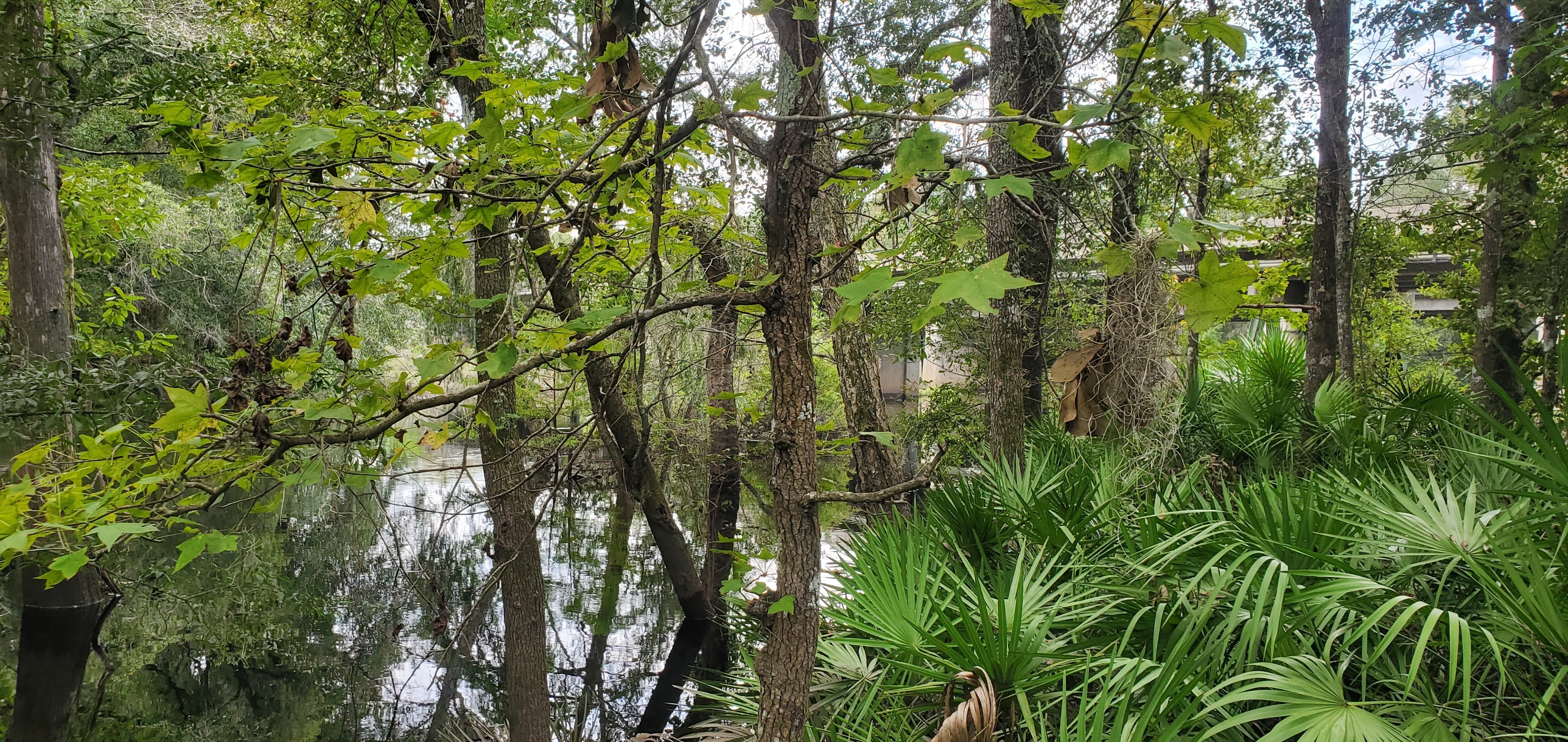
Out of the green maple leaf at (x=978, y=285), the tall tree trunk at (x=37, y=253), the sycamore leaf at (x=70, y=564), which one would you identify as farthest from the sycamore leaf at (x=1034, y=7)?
the tall tree trunk at (x=37, y=253)

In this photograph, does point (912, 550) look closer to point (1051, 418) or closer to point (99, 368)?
point (1051, 418)

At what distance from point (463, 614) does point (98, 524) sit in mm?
7492

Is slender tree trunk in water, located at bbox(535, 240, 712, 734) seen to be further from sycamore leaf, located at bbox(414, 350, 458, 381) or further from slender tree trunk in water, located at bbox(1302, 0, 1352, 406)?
slender tree trunk in water, located at bbox(1302, 0, 1352, 406)

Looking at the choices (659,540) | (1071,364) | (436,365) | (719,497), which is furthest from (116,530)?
(719,497)

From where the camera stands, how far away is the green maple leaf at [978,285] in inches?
40.9

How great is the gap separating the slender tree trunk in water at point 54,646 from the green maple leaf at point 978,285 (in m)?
7.86

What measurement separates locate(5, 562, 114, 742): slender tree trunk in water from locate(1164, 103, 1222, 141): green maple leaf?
808 centimetres

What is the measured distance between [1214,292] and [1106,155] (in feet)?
0.92

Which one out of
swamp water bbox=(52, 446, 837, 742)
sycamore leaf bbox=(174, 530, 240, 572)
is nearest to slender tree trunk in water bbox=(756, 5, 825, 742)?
sycamore leaf bbox=(174, 530, 240, 572)

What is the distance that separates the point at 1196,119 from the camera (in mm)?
1385

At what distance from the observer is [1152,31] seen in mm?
1305

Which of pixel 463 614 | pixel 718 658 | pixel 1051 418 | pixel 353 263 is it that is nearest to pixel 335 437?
pixel 353 263

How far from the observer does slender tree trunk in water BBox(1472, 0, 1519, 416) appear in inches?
206

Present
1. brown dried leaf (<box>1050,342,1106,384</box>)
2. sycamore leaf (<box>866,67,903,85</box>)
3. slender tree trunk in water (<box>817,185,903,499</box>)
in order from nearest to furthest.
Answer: sycamore leaf (<box>866,67,903,85</box>), brown dried leaf (<box>1050,342,1106,384</box>), slender tree trunk in water (<box>817,185,903,499</box>)
